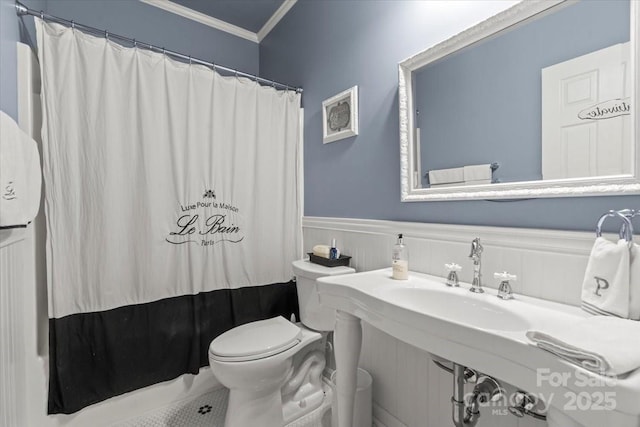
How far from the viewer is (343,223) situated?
1.69 metres

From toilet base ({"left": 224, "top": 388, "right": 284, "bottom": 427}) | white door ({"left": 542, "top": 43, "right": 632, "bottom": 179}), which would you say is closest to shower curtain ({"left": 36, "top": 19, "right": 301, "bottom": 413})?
toilet base ({"left": 224, "top": 388, "right": 284, "bottom": 427})

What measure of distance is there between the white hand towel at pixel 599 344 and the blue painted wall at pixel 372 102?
1.18 ft

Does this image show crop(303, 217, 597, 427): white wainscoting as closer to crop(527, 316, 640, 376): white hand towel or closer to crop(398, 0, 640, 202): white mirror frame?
crop(398, 0, 640, 202): white mirror frame

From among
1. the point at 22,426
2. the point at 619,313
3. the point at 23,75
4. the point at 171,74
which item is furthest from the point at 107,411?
the point at 619,313

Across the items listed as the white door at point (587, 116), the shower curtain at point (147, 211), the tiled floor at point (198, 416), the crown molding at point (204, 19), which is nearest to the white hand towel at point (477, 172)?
the white door at point (587, 116)

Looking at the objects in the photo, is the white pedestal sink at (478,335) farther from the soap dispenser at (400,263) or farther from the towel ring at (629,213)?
the towel ring at (629,213)

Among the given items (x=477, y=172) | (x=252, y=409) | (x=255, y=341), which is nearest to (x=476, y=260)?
(x=477, y=172)

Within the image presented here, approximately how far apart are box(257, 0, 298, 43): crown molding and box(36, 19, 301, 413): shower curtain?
71 cm

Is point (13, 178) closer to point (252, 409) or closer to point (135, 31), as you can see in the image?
point (252, 409)

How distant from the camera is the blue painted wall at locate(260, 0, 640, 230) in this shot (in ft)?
3.19

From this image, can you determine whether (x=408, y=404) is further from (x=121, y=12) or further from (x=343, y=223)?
(x=121, y=12)

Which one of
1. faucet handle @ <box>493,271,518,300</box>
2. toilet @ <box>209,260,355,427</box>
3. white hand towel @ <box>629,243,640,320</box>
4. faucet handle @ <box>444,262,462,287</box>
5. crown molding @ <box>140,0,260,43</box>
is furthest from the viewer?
crown molding @ <box>140,0,260,43</box>

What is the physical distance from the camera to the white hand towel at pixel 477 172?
1046 millimetres

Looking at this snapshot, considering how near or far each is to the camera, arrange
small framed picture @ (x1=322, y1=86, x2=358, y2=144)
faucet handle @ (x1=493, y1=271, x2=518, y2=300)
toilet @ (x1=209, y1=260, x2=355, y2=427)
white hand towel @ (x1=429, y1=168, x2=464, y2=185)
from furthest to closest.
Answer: small framed picture @ (x1=322, y1=86, x2=358, y2=144) < toilet @ (x1=209, y1=260, x2=355, y2=427) < white hand towel @ (x1=429, y1=168, x2=464, y2=185) < faucet handle @ (x1=493, y1=271, x2=518, y2=300)
